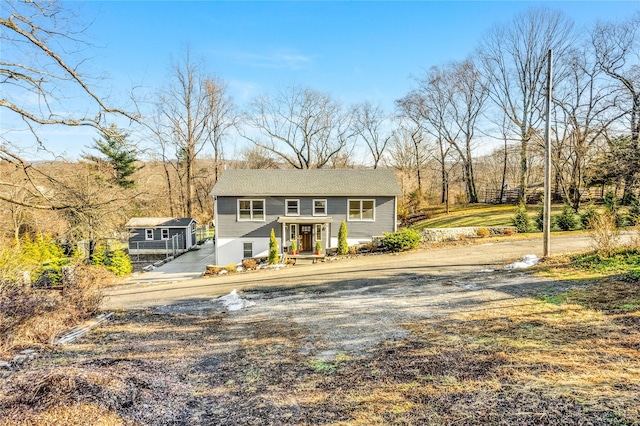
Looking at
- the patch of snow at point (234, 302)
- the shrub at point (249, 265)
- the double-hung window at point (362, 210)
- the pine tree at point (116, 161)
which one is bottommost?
the shrub at point (249, 265)

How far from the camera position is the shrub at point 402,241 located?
691 inches

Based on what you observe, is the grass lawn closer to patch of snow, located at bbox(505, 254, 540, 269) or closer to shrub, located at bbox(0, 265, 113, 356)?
patch of snow, located at bbox(505, 254, 540, 269)

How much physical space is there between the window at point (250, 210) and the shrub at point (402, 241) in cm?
802

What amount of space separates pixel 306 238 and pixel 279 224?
6.31 ft

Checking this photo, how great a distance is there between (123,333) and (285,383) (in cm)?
381

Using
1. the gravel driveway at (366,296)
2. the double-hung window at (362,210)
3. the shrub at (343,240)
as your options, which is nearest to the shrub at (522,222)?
the gravel driveway at (366,296)

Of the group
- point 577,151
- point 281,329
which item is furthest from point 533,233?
point 281,329

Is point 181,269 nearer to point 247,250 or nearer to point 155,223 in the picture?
Result: point 247,250

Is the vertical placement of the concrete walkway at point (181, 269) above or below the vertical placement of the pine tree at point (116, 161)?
below

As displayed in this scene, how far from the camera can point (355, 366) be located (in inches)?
186

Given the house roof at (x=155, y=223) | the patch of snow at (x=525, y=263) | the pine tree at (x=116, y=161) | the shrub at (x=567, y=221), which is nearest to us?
the patch of snow at (x=525, y=263)

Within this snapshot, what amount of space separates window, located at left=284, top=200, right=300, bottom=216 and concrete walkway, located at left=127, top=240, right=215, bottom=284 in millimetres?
6164

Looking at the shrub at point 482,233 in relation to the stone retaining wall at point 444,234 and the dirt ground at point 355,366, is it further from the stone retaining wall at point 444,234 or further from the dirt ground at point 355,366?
the dirt ground at point 355,366

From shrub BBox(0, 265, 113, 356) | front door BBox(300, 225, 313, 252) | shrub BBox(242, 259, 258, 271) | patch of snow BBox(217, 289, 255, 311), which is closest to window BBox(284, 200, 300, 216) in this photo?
front door BBox(300, 225, 313, 252)
